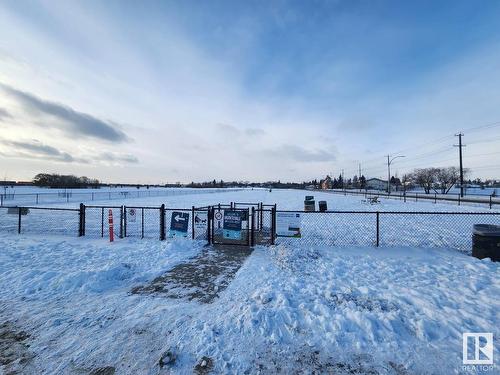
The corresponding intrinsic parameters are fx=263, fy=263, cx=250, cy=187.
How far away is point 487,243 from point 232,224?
8.10 metres

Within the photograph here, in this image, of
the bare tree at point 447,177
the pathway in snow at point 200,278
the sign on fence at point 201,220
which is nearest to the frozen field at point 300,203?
the sign on fence at point 201,220

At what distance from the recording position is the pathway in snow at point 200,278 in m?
5.56

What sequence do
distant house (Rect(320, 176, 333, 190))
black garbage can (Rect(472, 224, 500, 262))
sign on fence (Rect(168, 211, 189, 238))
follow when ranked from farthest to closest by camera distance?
distant house (Rect(320, 176, 333, 190)), sign on fence (Rect(168, 211, 189, 238)), black garbage can (Rect(472, 224, 500, 262))

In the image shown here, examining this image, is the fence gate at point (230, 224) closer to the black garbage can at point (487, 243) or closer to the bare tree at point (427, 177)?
the black garbage can at point (487, 243)

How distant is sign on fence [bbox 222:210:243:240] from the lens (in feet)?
32.5

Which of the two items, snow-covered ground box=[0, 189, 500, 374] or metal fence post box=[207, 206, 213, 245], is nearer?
snow-covered ground box=[0, 189, 500, 374]

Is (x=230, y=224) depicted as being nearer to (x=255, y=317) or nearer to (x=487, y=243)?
(x=255, y=317)

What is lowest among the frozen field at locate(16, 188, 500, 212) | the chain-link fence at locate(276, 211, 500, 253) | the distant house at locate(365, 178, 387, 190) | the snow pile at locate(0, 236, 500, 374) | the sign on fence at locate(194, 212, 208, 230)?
the snow pile at locate(0, 236, 500, 374)

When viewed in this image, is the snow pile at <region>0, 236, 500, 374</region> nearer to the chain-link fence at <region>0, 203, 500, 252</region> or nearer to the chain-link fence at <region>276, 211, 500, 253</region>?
the chain-link fence at <region>0, 203, 500, 252</region>

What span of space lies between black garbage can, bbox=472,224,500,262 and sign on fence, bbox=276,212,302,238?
5.47m

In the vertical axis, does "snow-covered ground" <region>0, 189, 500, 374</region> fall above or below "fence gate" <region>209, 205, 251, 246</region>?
below

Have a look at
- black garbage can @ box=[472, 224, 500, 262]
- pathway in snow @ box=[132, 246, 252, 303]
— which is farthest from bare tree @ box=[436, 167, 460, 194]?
pathway in snow @ box=[132, 246, 252, 303]

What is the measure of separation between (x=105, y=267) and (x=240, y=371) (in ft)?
16.4

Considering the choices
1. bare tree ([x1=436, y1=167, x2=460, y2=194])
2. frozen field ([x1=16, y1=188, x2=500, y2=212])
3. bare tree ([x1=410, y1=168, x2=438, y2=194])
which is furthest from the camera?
bare tree ([x1=410, y1=168, x2=438, y2=194])
